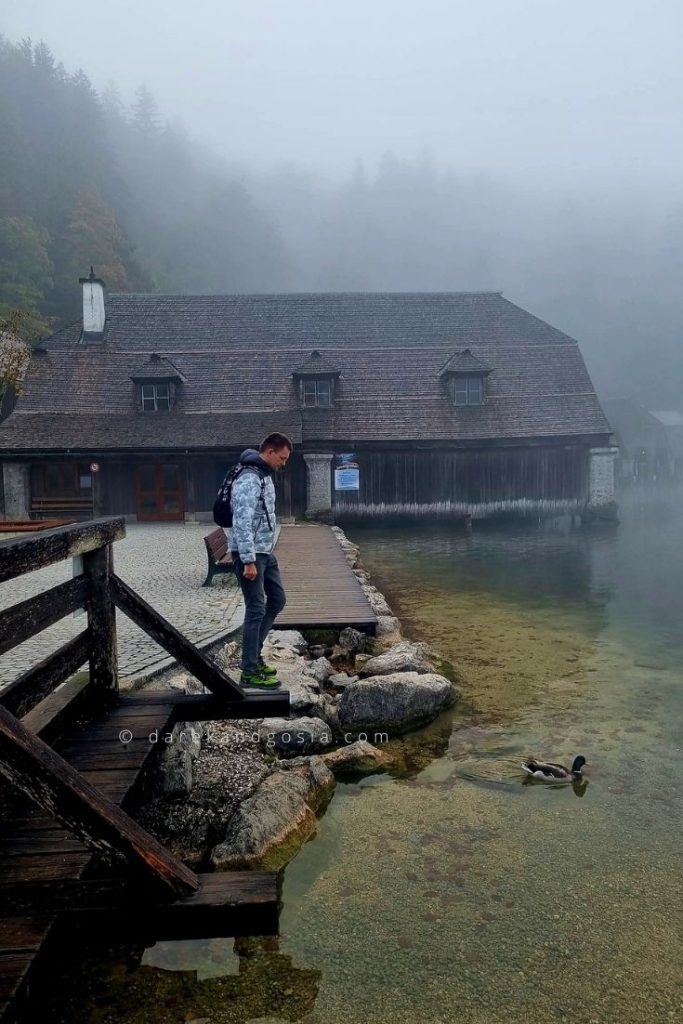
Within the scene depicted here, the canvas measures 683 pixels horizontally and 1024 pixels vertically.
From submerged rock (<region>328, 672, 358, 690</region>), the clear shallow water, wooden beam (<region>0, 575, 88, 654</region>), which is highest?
wooden beam (<region>0, 575, 88, 654</region>)

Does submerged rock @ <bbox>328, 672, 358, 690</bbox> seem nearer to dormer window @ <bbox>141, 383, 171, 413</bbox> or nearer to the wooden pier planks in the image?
the wooden pier planks

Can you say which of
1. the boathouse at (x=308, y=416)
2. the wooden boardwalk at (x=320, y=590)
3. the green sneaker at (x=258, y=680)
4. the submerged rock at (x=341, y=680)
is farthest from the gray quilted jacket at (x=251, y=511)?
the boathouse at (x=308, y=416)

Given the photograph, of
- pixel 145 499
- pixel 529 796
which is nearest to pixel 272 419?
pixel 145 499

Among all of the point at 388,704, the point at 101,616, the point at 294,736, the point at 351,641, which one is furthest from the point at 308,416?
the point at 101,616

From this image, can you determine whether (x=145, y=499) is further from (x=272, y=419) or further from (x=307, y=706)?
(x=307, y=706)

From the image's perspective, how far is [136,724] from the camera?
432cm

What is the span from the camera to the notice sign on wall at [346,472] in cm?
2370

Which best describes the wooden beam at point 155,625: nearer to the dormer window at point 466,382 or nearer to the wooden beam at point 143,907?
the wooden beam at point 143,907

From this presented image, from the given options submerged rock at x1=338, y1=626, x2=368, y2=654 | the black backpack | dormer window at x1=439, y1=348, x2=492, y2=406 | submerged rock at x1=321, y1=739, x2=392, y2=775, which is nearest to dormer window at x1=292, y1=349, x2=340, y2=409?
dormer window at x1=439, y1=348, x2=492, y2=406

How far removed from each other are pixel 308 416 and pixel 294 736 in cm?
1923

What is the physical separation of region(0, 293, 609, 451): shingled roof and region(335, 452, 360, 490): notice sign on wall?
66 cm

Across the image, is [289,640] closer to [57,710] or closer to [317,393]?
[57,710]

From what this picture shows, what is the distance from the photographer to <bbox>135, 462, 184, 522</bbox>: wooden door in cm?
2305

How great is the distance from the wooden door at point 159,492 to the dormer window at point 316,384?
5.26 meters
